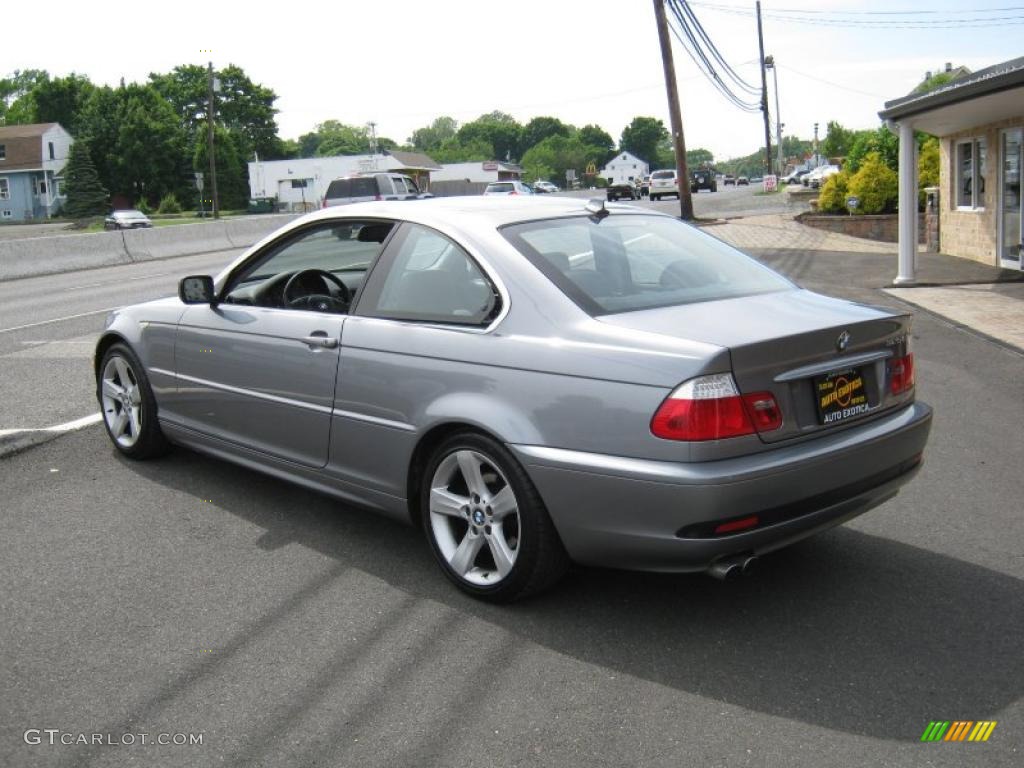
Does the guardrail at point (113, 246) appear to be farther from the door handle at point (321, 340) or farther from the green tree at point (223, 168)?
the green tree at point (223, 168)

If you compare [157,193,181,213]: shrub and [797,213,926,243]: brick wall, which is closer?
[797,213,926,243]: brick wall

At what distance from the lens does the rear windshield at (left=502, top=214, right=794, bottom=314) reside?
4.29 m

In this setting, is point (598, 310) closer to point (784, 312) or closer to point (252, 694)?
point (784, 312)

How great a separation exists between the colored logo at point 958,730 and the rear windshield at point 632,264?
1.79m

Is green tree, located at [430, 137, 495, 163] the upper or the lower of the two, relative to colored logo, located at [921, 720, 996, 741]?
upper

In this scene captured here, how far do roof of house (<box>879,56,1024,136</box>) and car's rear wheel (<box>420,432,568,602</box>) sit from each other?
10101 millimetres

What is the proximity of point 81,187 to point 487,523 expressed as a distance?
279 ft

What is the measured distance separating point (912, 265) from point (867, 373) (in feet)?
40.9

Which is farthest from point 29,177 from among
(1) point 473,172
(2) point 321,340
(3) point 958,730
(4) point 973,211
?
(3) point 958,730

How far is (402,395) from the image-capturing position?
443 centimetres

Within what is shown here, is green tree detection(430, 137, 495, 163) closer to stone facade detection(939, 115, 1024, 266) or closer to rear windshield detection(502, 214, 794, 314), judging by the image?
stone facade detection(939, 115, 1024, 266)

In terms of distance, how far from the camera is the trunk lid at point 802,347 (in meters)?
3.77

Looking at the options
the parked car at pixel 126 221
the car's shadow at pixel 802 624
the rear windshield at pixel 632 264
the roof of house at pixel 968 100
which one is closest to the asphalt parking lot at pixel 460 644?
the car's shadow at pixel 802 624

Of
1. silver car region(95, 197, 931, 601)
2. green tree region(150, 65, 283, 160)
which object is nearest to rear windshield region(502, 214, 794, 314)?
silver car region(95, 197, 931, 601)
